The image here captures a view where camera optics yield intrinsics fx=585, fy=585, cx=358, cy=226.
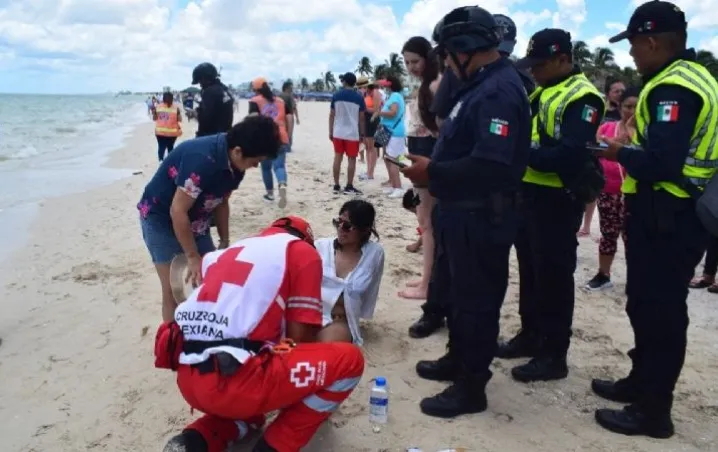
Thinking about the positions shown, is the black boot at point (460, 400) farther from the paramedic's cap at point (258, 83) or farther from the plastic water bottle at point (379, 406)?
the paramedic's cap at point (258, 83)

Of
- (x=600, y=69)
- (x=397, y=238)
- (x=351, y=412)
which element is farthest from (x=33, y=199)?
(x=600, y=69)

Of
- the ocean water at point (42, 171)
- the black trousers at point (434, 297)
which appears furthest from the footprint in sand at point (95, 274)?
the black trousers at point (434, 297)

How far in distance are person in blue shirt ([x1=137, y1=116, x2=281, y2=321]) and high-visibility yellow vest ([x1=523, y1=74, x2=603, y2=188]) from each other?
1441 mm

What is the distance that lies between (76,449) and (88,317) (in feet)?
5.92

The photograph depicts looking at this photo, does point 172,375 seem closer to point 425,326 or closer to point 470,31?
point 425,326

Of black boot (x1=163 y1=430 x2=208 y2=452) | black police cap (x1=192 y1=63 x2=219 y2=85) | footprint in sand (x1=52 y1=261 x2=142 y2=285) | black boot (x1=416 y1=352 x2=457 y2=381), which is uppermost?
black police cap (x1=192 y1=63 x2=219 y2=85)

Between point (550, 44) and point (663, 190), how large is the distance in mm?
991

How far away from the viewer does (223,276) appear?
2398mm

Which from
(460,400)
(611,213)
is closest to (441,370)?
(460,400)

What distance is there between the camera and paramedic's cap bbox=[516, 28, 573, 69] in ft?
10.2

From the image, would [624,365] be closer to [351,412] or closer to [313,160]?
[351,412]

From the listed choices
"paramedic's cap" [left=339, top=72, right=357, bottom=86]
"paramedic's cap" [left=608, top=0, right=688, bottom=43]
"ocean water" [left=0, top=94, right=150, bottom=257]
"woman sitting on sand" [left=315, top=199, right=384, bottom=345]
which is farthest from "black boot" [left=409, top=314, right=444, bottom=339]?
"paramedic's cap" [left=339, top=72, right=357, bottom=86]

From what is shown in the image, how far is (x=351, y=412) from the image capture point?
307 cm

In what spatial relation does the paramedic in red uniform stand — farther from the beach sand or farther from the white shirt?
the white shirt
